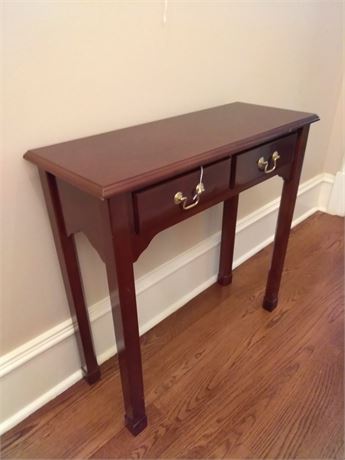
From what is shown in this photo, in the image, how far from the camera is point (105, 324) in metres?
1.25

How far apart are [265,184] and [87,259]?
105 centimetres

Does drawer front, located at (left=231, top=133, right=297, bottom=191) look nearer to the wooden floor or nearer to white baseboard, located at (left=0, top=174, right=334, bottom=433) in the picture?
white baseboard, located at (left=0, top=174, right=334, bottom=433)

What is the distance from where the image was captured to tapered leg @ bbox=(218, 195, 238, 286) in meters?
1.46

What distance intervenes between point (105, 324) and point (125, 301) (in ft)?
1.63

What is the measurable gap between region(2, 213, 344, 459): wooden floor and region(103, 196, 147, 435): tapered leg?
0.13 metres

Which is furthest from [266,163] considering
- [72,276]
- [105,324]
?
[105,324]

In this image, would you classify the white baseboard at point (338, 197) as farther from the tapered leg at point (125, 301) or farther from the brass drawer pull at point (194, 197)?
the tapered leg at point (125, 301)

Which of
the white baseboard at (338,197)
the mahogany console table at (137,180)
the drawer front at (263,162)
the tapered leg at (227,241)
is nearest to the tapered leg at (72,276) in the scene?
the mahogany console table at (137,180)

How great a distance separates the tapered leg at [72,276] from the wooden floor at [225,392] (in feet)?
0.37

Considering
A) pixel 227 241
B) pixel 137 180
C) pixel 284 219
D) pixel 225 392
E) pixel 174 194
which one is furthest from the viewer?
pixel 227 241

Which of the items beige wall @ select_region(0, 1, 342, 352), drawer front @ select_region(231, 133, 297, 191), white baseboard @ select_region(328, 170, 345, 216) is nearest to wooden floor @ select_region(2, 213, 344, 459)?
beige wall @ select_region(0, 1, 342, 352)

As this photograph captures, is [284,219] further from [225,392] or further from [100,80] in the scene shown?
[100,80]

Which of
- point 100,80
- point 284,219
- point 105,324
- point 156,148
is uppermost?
point 100,80

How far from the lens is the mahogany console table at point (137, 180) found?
0.71 metres
